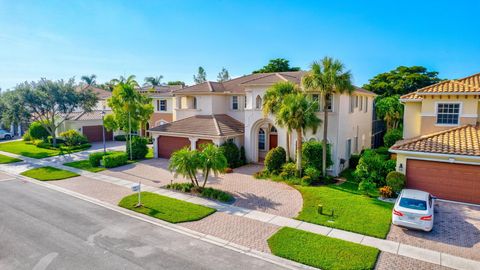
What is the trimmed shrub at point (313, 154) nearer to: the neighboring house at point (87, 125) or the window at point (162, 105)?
the window at point (162, 105)

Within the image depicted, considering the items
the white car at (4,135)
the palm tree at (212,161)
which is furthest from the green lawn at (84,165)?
the white car at (4,135)

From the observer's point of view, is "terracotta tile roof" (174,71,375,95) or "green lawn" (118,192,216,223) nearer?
"green lawn" (118,192,216,223)

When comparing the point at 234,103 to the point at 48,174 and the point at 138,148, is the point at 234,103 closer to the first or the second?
the point at 138,148

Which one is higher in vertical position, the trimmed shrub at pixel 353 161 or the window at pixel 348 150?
the window at pixel 348 150

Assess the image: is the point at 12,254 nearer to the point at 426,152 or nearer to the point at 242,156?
the point at 242,156

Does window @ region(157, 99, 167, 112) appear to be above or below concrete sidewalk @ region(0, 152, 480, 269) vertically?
above

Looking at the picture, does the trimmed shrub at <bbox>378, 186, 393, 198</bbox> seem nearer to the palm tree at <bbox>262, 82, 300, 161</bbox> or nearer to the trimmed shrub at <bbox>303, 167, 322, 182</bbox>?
the trimmed shrub at <bbox>303, 167, 322, 182</bbox>

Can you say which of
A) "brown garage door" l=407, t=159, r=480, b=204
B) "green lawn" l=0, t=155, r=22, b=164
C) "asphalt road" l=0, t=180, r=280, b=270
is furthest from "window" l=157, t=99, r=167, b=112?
"brown garage door" l=407, t=159, r=480, b=204

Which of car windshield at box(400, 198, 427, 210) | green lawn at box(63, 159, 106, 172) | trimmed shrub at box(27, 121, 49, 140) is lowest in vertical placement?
green lawn at box(63, 159, 106, 172)
